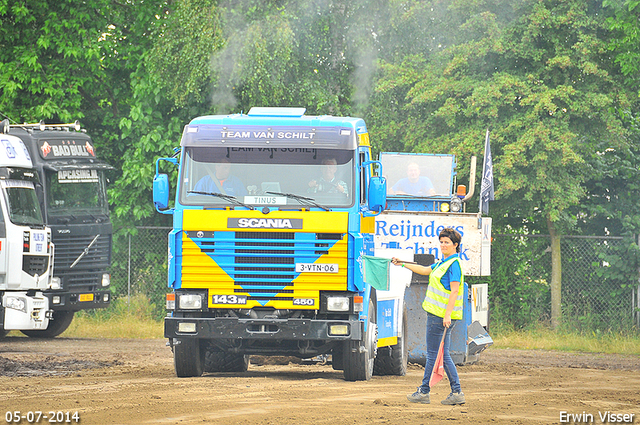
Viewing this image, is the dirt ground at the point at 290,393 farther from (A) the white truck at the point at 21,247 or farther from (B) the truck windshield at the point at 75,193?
(B) the truck windshield at the point at 75,193

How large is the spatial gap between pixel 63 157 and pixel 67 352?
407 cm

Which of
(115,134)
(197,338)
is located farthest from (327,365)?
(115,134)

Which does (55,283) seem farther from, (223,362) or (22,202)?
(223,362)

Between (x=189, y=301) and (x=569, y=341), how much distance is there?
34.7ft

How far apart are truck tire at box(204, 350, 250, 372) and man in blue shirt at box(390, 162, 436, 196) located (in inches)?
230

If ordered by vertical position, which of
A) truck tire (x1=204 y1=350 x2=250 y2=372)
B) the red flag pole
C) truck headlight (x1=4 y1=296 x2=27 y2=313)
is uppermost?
truck headlight (x1=4 y1=296 x2=27 y2=313)

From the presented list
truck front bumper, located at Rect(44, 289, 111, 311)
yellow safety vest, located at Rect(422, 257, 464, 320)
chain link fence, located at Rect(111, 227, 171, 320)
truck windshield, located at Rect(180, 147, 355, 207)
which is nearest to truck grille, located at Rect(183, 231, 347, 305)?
truck windshield, located at Rect(180, 147, 355, 207)

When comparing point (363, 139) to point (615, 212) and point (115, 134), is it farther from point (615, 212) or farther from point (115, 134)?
point (115, 134)

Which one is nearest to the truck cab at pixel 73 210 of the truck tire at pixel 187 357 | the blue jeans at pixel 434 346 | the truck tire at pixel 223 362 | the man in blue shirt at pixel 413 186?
the man in blue shirt at pixel 413 186

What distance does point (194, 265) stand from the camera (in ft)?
40.7

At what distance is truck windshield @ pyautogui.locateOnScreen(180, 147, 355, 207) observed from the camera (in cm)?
1248

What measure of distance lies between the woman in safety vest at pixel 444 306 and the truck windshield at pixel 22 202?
31.4 feet

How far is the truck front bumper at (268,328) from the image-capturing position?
12.3 metres

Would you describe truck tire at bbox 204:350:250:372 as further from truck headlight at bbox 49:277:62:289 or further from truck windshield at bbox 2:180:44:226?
truck headlight at bbox 49:277:62:289
